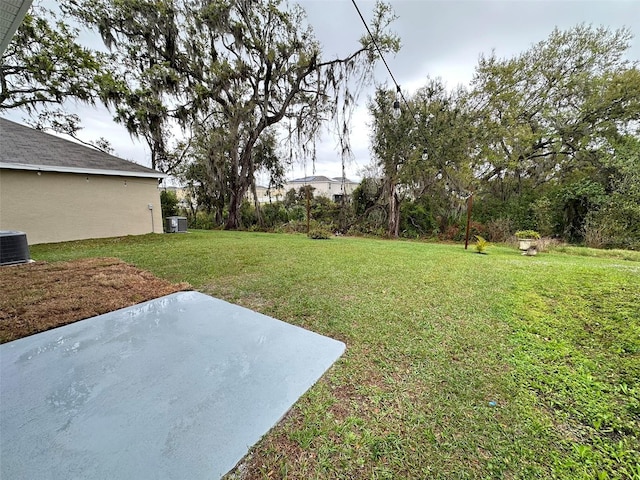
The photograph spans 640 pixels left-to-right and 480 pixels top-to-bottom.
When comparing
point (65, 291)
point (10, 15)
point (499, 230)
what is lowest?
point (65, 291)

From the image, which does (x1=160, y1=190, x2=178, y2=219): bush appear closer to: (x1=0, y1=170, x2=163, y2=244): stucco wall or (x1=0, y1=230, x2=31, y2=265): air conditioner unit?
(x1=0, y1=170, x2=163, y2=244): stucco wall

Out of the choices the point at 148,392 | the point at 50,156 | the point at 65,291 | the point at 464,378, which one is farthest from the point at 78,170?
the point at 464,378

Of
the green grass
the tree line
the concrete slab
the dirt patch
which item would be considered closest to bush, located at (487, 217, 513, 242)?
the tree line

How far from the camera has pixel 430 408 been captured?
136 cm

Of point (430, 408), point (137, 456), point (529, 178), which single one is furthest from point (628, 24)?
point (137, 456)

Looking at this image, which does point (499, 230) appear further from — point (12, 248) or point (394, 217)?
point (12, 248)

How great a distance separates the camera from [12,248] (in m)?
4.31

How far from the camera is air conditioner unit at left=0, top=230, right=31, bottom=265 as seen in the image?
4.23 metres

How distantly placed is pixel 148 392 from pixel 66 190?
7992 millimetres

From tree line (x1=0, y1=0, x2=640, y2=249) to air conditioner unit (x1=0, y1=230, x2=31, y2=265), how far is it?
569cm

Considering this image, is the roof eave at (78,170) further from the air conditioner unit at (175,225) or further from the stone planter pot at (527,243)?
the stone planter pot at (527,243)

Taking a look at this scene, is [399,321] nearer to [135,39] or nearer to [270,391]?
[270,391]

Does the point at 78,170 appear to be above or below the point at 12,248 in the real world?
above

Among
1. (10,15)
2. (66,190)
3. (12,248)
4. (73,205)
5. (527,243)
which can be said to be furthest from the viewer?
(73,205)
